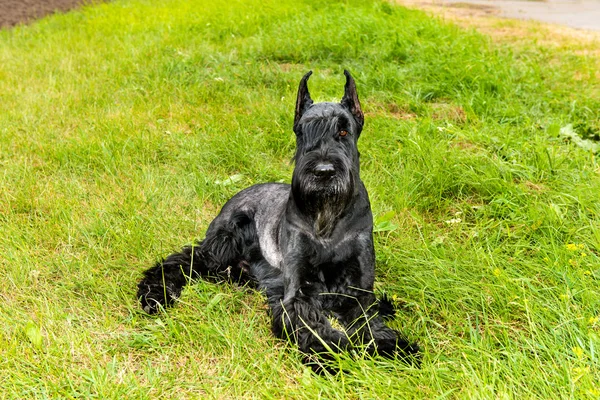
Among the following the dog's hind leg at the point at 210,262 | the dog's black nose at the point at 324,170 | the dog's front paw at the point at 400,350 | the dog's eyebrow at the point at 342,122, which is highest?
the dog's eyebrow at the point at 342,122

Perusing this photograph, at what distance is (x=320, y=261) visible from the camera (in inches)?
125

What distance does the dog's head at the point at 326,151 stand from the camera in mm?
2865

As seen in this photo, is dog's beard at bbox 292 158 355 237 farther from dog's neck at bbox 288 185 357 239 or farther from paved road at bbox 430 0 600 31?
paved road at bbox 430 0 600 31

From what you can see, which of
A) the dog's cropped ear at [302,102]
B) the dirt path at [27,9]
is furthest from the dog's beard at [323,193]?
the dirt path at [27,9]

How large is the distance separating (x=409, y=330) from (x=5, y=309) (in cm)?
230

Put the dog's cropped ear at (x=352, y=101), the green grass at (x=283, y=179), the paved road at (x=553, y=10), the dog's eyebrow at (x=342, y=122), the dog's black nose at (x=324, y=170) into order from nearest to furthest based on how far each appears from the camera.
→ 1. the green grass at (x=283, y=179)
2. the dog's black nose at (x=324, y=170)
3. the dog's eyebrow at (x=342, y=122)
4. the dog's cropped ear at (x=352, y=101)
5. the paved road at (x=553, y=10)

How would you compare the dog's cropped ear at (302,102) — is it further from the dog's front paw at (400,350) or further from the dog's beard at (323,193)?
the dog's front paw at (400,350)

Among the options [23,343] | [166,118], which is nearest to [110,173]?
[166,118]

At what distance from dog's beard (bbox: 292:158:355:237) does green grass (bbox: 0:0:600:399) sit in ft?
2.34

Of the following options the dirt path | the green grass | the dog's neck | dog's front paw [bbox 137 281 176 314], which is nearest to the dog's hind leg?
dog's front paw [bbox 137 281 176 314]

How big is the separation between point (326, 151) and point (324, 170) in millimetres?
171

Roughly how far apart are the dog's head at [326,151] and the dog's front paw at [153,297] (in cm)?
104

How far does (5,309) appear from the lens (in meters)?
3.16

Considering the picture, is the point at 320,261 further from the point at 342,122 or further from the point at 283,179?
the point at 283,179
